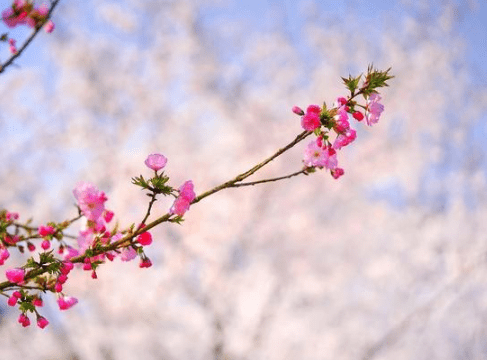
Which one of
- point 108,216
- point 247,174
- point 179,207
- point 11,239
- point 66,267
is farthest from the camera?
point 108,216

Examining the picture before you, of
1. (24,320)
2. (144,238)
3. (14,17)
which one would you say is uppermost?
(14,17)

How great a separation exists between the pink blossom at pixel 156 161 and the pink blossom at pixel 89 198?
0.50 metres

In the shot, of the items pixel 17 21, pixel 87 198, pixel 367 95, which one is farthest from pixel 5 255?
pixel 367 95

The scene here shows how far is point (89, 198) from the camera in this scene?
2.42 meters

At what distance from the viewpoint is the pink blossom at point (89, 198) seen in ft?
7.88

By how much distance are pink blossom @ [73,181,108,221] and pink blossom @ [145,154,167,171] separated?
503mm

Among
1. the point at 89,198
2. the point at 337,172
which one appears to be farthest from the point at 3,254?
the point at 337,172

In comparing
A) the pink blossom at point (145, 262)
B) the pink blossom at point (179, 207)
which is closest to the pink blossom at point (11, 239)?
the pink blossom at point (145, 262)

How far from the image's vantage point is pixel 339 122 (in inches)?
89.0

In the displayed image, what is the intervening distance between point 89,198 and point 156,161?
576 mm

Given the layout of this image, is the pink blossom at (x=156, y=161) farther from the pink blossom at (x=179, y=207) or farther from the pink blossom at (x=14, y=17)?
the pink blossom at (x=14, y=17)

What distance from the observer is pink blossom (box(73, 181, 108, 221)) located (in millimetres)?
2400

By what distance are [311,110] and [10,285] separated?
1.77 m

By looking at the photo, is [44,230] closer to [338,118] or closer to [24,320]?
[24,320]
